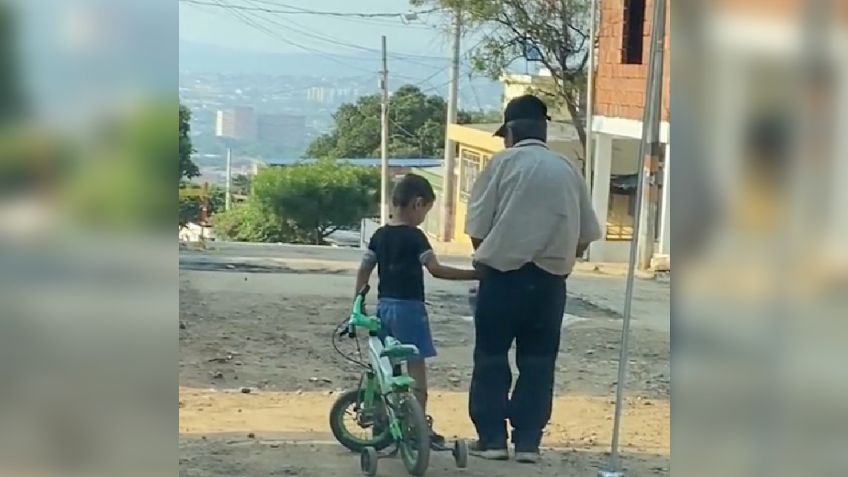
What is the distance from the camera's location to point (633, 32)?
2957mm

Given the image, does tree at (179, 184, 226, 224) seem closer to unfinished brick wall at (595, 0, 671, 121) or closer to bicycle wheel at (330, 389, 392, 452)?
bicycle wheel at (330, 389, 392, 452)

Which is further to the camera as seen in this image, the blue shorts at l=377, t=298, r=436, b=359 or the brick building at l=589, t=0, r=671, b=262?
the blue shorts at l=377, t=298, r=436, b=359

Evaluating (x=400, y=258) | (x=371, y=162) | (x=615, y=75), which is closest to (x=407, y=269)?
(x=400, y=258)

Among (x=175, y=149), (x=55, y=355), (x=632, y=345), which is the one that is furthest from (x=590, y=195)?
(x=55, y=355)

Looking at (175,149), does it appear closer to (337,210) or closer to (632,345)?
(337,210)

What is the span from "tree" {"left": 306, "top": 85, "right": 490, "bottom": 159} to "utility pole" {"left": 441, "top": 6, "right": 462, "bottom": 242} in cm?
2

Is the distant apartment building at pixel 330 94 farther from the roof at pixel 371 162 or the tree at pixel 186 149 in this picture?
the tree at pixel 186 149

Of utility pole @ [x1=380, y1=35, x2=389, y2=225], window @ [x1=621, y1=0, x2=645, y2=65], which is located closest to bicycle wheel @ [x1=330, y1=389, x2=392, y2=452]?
utility pole @ [x1=380, y1=35, x2=389, y2=225]

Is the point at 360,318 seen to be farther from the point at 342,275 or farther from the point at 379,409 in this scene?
the point at 379,409

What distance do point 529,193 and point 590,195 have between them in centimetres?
16

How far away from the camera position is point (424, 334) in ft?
10.0

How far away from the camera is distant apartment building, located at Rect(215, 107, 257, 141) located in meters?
2.82

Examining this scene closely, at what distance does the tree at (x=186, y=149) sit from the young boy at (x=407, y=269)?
0.50 metres

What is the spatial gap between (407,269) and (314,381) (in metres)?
0.37
